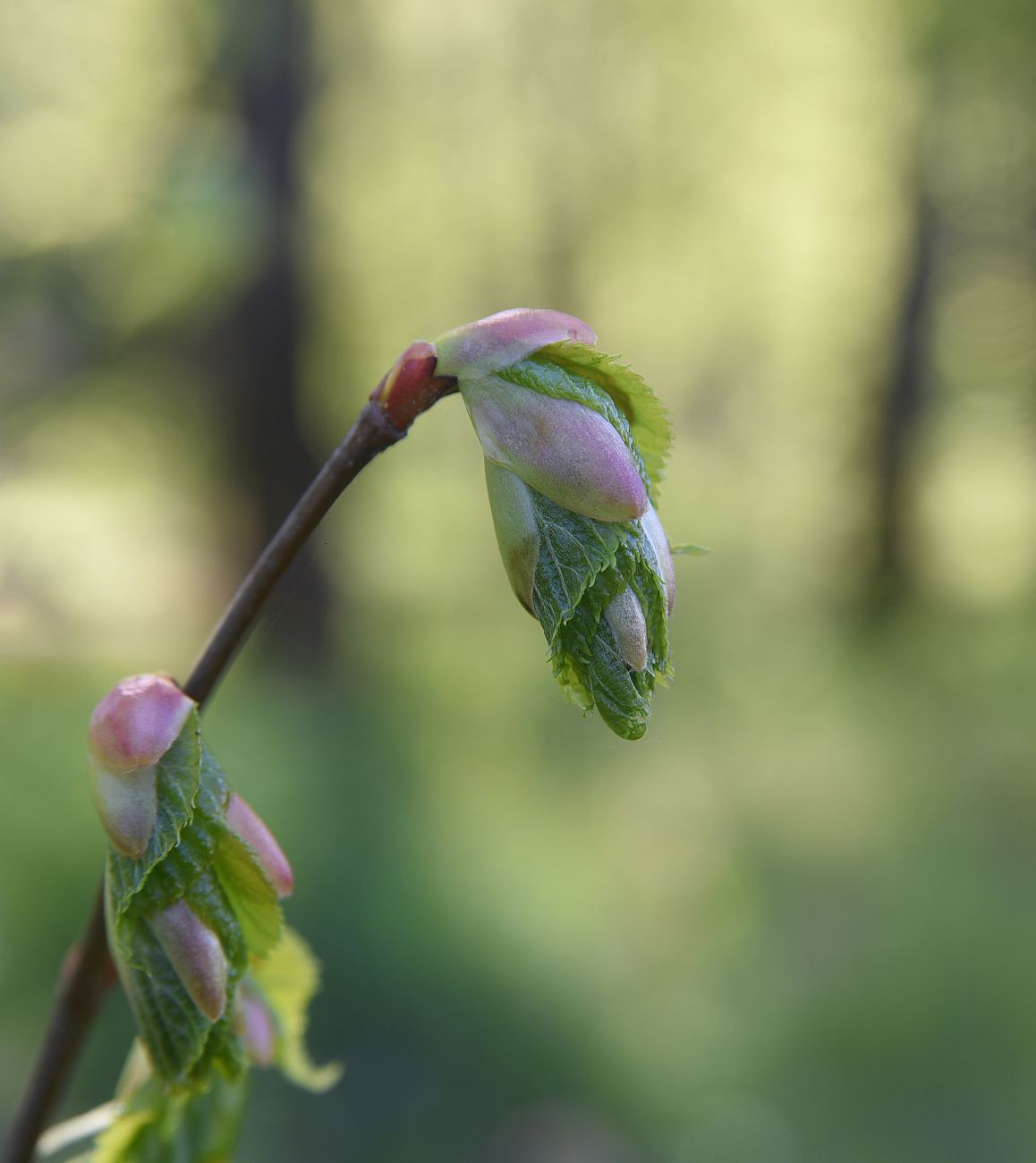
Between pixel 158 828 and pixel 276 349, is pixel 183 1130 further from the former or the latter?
pixel 276 349

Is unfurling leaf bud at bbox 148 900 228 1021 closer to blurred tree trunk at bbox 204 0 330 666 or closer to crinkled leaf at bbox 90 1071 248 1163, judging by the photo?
crinkled leaf at bbox 90 1071 248 1163

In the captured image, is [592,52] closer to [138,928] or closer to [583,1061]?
[583,1061]

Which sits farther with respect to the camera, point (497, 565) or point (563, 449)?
point (497, 565)

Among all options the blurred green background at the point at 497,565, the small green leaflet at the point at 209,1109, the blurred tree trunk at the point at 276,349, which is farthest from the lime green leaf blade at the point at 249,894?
the blurred tree trunk at the point at 276,349

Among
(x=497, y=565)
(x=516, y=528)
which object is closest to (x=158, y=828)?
(x=516, y=528)

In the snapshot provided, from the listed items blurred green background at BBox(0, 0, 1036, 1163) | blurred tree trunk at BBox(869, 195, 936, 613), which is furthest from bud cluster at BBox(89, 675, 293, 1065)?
blurred tree trunk at BBox(869, 195, 936, 613)

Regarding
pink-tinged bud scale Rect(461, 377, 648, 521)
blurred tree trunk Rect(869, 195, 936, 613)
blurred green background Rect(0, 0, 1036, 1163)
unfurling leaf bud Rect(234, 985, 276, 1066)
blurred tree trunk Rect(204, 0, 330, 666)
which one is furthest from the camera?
blurred tree trunk Rect(869, 195, 936, 613)
